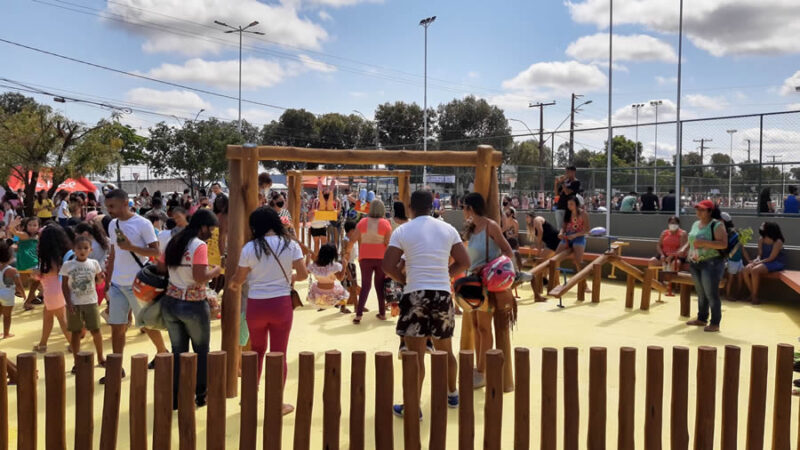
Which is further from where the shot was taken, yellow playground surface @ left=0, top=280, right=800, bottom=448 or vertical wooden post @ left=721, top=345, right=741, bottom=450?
yellow playground surface @ left=0, top=280, right=800, bottom=448

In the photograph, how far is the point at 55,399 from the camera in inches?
109

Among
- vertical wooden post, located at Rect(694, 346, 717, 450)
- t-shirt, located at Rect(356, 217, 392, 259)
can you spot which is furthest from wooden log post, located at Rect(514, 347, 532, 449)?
t-shirt, located at Rect(356, 217, 392, 259)

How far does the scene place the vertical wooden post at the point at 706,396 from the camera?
289cm

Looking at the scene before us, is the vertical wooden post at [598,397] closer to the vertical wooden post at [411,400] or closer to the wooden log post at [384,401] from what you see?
the vertical wooden post at [411,400]

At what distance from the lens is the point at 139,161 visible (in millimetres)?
47000

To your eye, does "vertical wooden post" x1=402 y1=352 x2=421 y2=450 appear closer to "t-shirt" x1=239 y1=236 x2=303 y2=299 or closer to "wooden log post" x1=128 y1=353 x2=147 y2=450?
"wooden log post" x1=128 y1=353 x2=147 y2=450

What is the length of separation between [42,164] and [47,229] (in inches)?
607

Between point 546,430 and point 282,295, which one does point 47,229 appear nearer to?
point 282,295

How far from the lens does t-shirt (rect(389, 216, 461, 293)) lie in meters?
4.60

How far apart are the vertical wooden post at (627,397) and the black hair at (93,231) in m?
5.99

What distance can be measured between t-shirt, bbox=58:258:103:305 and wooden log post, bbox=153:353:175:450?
362 cm

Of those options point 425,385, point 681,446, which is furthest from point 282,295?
point 681,446

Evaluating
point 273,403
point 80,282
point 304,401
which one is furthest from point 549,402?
point 80,282

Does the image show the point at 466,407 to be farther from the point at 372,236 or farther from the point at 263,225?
the point at 372,236
